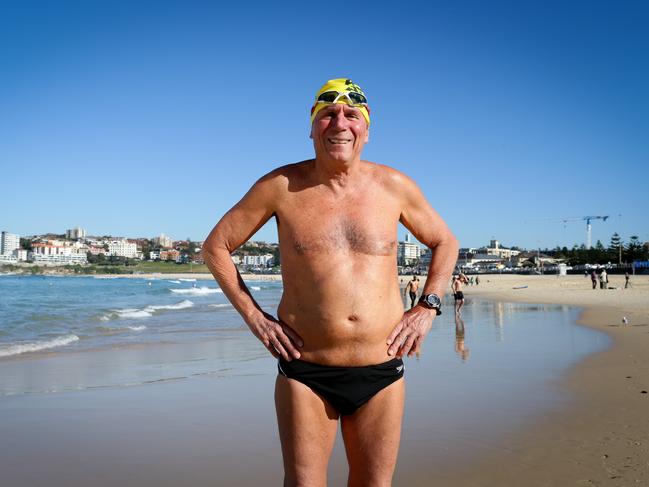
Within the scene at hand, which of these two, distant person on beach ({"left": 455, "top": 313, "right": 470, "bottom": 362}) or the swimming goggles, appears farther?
distant person on beach ({"left": 455, "top": 313, "right": 470, "bottom": 362})

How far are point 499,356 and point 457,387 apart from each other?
10.8ft

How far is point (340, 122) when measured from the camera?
2734 millimetres

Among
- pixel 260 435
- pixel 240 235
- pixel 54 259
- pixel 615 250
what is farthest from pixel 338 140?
pixel 54 259

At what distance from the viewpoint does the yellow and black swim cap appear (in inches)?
109

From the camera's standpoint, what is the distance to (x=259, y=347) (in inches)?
519

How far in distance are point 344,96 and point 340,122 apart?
0.13 meters

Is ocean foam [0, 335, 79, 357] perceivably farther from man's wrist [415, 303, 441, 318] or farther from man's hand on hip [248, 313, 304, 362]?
man's wrist [415, 303, 441, 318]

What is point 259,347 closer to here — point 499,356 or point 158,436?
point 499,356

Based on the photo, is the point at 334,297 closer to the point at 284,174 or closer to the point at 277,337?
the point at 277,337

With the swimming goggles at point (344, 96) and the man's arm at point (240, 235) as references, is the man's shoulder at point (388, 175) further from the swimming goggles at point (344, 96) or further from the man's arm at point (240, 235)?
the man's arm at point (240, 235)

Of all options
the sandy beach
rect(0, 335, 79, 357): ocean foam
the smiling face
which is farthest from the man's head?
rect(0, 335, 79, 357): ocean foam

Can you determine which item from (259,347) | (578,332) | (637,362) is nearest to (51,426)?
(259,347)

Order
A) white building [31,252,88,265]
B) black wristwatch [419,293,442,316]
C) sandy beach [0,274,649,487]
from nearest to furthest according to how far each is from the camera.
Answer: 1. black wristwatch [419,293,442,316]
2. sandy beach [0,274,649,487]
3. white building [31,252,88,265]

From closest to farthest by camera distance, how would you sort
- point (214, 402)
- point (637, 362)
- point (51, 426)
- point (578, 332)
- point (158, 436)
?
point (158, 436)
point (51, 426)
point (214, 402)
point (637, 362)
point (578, 332)
